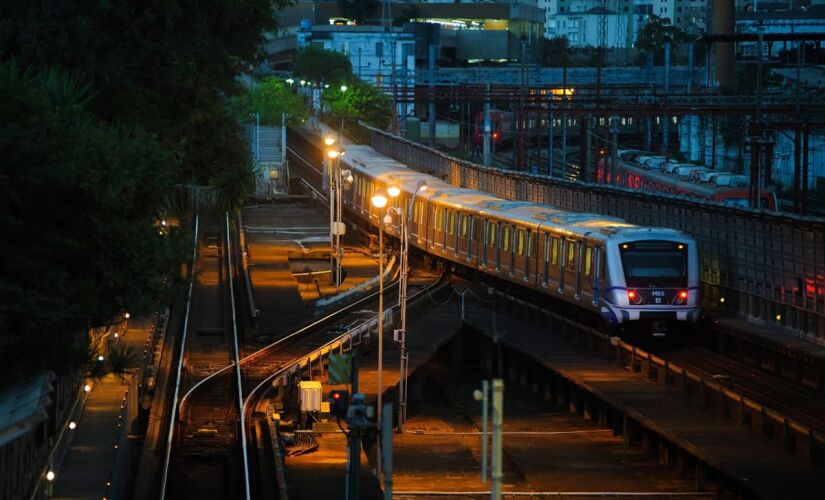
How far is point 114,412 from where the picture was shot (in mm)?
23000

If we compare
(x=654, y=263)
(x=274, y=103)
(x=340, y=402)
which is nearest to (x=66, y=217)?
(x=340, y=402)

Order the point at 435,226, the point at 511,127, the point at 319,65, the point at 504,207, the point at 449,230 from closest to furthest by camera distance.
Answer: the point at 504,207 < the point at 449,230 < the point at 435,226 < the point at 511,127 < the point at 319,65

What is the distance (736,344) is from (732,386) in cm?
467

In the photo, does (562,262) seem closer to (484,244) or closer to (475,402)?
(475,402)

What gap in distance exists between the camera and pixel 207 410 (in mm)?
29203

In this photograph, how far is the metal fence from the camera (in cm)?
2984

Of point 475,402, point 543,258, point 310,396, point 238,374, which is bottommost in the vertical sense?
point 475,402

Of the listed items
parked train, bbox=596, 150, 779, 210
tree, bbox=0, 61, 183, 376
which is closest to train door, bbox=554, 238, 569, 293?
parked train, bbox=596, 150, 779, 210

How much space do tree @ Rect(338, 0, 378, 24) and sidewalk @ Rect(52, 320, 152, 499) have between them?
11763 cm

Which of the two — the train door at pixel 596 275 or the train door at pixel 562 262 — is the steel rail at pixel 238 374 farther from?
the train door at pixel 596 275

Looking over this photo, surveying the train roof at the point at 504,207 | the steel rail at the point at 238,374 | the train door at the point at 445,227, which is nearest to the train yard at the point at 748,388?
the train roof at the point at 504,207

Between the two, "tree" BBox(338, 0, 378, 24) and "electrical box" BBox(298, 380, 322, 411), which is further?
"tree" BBox(338, 0, 378, 24)

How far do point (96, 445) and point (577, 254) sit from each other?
15.6 m

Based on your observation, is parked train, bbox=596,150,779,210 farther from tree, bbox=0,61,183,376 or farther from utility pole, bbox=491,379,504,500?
utility pole, bbox=491,379,504,500
